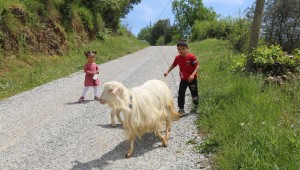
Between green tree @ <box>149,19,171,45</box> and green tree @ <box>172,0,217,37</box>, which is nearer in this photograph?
green tree @ <box>172,0,217,37</box>

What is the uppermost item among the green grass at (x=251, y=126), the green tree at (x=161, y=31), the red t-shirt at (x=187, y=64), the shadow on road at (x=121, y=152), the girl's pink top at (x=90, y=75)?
the green tree at (x=161, y=31)

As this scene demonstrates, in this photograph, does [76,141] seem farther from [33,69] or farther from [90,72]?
[33,69]

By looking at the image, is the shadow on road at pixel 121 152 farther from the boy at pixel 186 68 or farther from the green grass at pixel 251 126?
the boy at pixel 186 68

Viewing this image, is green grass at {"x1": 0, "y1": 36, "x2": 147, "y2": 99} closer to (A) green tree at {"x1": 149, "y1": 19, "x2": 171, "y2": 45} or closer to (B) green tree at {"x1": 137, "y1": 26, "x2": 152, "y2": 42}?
(A) green tree at {"x1": 149, "y1": 19, "x2": 171, "y2": 45}

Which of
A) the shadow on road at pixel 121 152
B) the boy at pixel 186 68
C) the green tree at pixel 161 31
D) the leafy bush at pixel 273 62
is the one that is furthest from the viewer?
the green tree at pixel 161 31

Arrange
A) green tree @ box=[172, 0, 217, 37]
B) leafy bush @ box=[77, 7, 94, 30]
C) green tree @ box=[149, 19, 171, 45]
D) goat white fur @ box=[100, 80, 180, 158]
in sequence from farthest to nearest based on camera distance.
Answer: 1. green tree @ box=[149, 19, 171, 45]
2. green tree @ box=[172, 0, 217, 37]
3. leafy bush @ box=[77, 7, 94, 30]
4. goat white fur @ box=[100, 80, 180, 158]

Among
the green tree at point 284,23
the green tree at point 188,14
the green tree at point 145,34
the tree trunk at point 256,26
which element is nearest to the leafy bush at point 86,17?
the green tree at point 284,23

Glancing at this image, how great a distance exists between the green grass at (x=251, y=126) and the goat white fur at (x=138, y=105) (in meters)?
0.91

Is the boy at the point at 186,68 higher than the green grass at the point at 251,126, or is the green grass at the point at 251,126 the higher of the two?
the boy at the point at 186,68

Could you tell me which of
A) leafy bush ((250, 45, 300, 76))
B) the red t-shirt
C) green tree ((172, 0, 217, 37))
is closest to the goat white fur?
the red t-shirt

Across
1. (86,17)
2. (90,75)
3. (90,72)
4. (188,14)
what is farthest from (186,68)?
(188,14)

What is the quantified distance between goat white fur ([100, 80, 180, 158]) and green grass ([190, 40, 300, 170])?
2.99ft

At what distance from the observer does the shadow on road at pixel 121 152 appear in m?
5.62

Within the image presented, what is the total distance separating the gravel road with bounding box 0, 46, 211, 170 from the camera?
5664 mm
